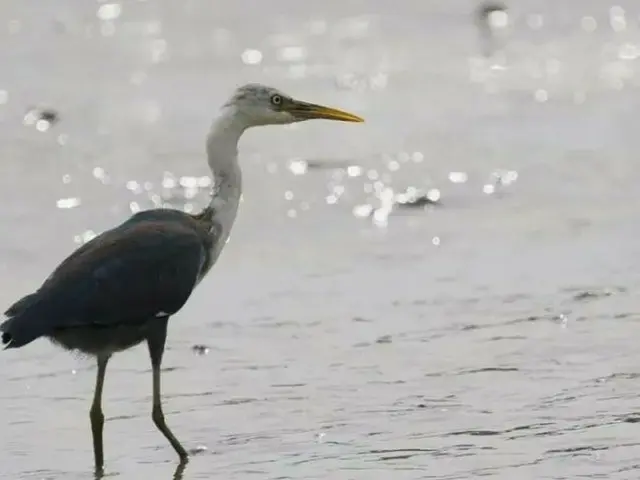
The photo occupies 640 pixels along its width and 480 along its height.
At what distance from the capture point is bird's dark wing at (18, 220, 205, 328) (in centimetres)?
720

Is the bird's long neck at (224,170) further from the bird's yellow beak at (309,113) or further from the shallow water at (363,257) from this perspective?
the shallow water at (363,257)

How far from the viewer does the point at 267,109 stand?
8258 mm

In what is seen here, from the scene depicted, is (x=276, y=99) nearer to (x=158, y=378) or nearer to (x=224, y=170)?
(x=224, y=170)

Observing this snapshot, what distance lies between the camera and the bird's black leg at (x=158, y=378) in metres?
7.15

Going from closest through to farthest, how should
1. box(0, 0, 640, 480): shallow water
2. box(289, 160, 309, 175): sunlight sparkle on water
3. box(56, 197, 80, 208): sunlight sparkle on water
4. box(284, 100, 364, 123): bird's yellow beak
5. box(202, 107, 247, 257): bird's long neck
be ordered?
box(0, 0, 640, 480): shallow water → box(202, 107, 247, 257): bird's long neck → box(284, 100, 364, 123): bird's yellow beak → box(56, 197, 80, 208): sunlight sparkle on water → box(289, 160, 309, 175): sunlight sparkle on water

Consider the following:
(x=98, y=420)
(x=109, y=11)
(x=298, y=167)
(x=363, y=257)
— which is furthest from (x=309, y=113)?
(x=109, y=11)

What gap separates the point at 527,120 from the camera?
15336 mm

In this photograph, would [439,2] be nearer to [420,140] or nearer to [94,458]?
[420,140]

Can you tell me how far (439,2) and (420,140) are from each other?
405 inches

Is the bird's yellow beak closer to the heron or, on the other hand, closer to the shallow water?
the heron

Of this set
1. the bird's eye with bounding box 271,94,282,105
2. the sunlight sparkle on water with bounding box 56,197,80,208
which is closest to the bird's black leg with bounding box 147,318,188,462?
the bird's eye with bounding box 271,94,282,105

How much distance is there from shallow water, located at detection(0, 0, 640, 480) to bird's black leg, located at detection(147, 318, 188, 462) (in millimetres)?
86

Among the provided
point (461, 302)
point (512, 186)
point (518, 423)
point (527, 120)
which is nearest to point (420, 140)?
point (527, 120)

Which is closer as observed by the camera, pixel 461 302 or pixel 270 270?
pixel 461 302
